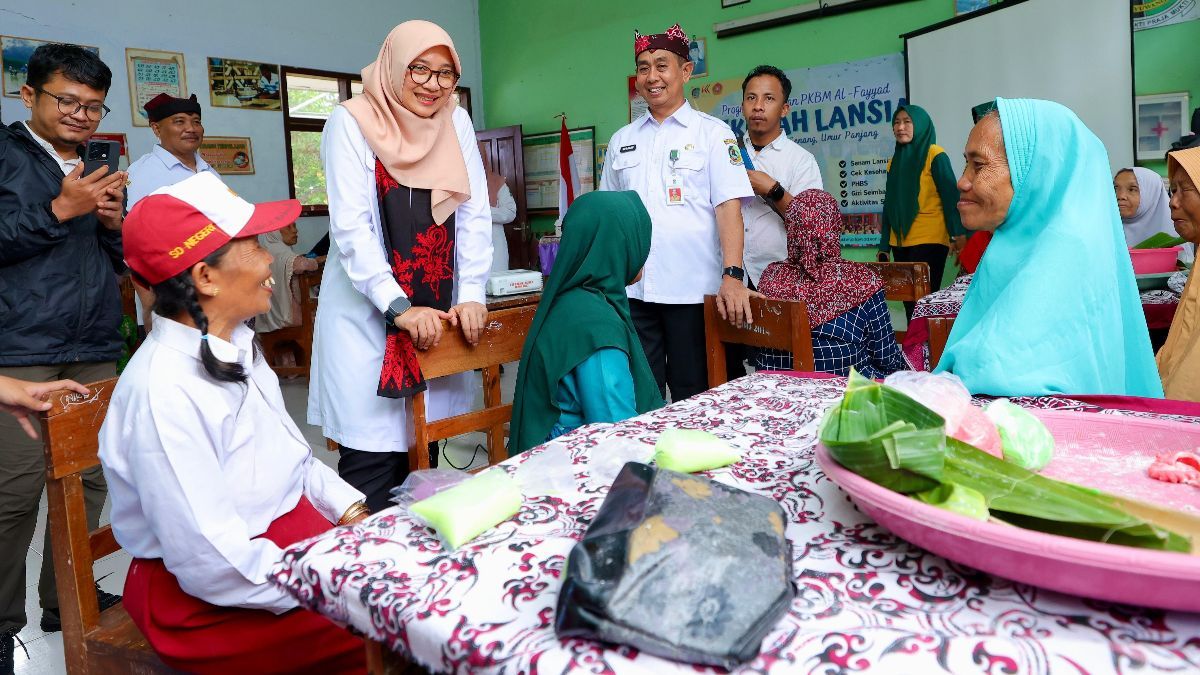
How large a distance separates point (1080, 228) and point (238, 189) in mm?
6644

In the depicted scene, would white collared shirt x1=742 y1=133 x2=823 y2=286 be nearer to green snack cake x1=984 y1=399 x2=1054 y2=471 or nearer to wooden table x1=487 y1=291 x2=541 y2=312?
wooden table x1=487 y1=291 x2=541 y2=312

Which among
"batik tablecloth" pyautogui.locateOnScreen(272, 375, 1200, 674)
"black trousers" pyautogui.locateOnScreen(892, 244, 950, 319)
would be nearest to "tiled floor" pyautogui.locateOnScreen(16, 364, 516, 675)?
"batik tablecloth" pyautogui.locateOnScreen(272, 375, 1200, 674)

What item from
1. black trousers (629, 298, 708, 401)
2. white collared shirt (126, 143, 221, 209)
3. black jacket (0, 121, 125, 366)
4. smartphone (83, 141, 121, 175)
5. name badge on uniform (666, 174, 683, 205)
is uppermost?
white collared shirt (126, 143, 221, 209)

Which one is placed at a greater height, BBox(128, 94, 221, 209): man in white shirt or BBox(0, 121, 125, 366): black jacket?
BBox(128, 94, 221, 209): man in white shirt

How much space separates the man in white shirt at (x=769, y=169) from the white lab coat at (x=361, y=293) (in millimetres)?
1355

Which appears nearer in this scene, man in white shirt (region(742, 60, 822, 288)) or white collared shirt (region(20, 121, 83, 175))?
white collared shirt (region(20, 121, 83, 175))

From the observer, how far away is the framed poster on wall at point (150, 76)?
5934 mm

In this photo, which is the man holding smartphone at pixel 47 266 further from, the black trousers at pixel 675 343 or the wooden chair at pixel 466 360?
the black trousers at pixel 675 343

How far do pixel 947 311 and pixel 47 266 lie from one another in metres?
2.46

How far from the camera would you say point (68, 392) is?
120cm

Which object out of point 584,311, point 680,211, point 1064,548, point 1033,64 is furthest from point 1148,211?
point 1064,548

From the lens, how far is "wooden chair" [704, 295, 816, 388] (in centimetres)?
175

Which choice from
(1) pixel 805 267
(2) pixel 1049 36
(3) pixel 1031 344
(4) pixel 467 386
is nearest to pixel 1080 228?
(3) pixel 1031 344

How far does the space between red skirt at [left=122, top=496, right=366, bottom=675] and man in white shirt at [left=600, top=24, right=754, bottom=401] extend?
164 cm
